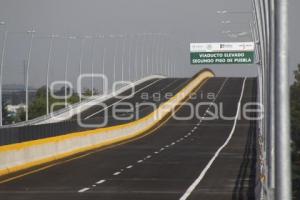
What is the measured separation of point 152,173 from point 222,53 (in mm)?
88512

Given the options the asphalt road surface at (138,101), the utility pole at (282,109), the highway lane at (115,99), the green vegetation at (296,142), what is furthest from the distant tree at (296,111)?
the utility pole at (282,109)

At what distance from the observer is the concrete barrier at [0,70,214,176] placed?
35709 mm

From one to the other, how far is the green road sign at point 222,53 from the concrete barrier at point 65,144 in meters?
35.3

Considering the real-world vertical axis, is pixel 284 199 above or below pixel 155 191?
above

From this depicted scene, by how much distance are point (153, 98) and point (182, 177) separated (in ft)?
273

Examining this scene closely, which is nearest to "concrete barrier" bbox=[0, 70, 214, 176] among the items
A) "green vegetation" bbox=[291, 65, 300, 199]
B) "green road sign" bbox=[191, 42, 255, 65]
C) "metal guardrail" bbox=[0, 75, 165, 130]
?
"metal guardrail" bbox=[0, 75, 165, 130]

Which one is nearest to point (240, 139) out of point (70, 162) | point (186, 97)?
point (70, 162)

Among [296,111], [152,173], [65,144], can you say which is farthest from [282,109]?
[296,111]

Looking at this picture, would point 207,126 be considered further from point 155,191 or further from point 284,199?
point 284,199

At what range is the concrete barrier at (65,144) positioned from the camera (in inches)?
1406

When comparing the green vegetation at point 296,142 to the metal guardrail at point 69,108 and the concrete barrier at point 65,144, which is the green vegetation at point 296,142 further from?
the metal guardrail at point 69,108

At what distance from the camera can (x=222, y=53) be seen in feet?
401

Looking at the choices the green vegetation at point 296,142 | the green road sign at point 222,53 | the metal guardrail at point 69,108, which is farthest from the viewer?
the green road sign at point 222,53

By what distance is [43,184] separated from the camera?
29703 millimetres
